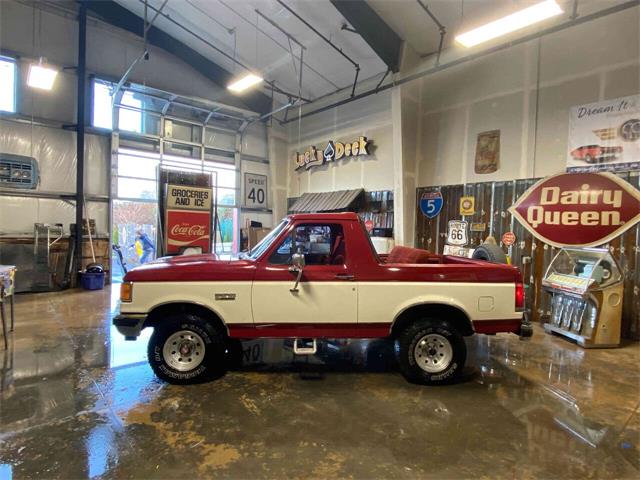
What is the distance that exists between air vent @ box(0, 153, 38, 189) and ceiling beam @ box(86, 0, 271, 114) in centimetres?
440

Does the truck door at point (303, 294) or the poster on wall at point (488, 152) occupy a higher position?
the poster on wall at point (488, 152)

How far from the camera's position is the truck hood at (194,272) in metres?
3.84

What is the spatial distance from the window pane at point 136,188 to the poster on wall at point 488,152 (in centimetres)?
908

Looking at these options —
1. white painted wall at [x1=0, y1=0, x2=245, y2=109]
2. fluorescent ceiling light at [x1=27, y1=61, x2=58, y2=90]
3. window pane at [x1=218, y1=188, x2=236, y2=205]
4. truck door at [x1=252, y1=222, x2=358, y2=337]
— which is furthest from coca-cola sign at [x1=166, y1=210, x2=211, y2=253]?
truck door at [x1=252, y1=222, x2=358, y2=337]

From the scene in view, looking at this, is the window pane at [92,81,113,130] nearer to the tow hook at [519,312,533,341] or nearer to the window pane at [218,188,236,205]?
the window pane at [218,188,236,205]

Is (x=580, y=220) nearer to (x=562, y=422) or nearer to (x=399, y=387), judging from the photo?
(x=562, y=422)

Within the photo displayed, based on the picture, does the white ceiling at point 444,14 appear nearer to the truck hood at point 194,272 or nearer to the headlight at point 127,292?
the truck hood at point 194,272

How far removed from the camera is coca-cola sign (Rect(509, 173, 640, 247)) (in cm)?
616

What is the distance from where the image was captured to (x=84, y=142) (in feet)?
32.2

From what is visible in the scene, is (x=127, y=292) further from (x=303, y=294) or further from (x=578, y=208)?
(x=578, y=208)

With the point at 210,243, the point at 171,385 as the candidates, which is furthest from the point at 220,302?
the point at 210,243

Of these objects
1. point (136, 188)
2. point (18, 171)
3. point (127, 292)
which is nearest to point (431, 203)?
point (127, 292)

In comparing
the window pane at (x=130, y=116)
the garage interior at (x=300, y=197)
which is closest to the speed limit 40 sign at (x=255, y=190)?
the garage interior at (x=300, y=197)

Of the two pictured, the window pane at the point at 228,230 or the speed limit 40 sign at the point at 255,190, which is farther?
the speed limit 40 sign at the point at 255,190
